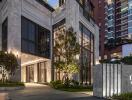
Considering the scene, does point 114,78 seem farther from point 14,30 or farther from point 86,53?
point 86,53

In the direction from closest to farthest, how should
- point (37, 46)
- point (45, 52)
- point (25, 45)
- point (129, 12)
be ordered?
1. point (25, 45)
2. point (37, 46)
3. point (45, 52)
4. point (129, 12)

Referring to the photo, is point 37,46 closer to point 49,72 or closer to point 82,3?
point 49,72

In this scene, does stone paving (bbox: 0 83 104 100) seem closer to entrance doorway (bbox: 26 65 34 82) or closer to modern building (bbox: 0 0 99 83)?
modern building (bbox: 0 0 99 83)

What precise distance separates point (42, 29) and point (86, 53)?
9296 mm

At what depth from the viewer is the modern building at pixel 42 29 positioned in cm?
4631

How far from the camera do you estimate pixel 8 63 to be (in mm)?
41781

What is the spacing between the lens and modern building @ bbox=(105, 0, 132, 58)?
484 ft

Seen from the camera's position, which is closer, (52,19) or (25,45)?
(25,45)

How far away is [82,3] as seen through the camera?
59406 mm

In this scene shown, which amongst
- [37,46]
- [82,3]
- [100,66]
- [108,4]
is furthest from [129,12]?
[100,66]

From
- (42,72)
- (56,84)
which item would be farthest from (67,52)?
(42,72)

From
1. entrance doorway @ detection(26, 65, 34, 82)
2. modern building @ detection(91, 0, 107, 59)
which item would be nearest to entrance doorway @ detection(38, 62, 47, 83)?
entrance doorway @ detection(26, 65, 34, 82)

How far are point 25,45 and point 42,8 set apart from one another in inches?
348

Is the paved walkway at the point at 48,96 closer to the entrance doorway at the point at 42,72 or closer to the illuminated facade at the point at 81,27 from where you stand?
the illuminated facade at the point at 81,27
